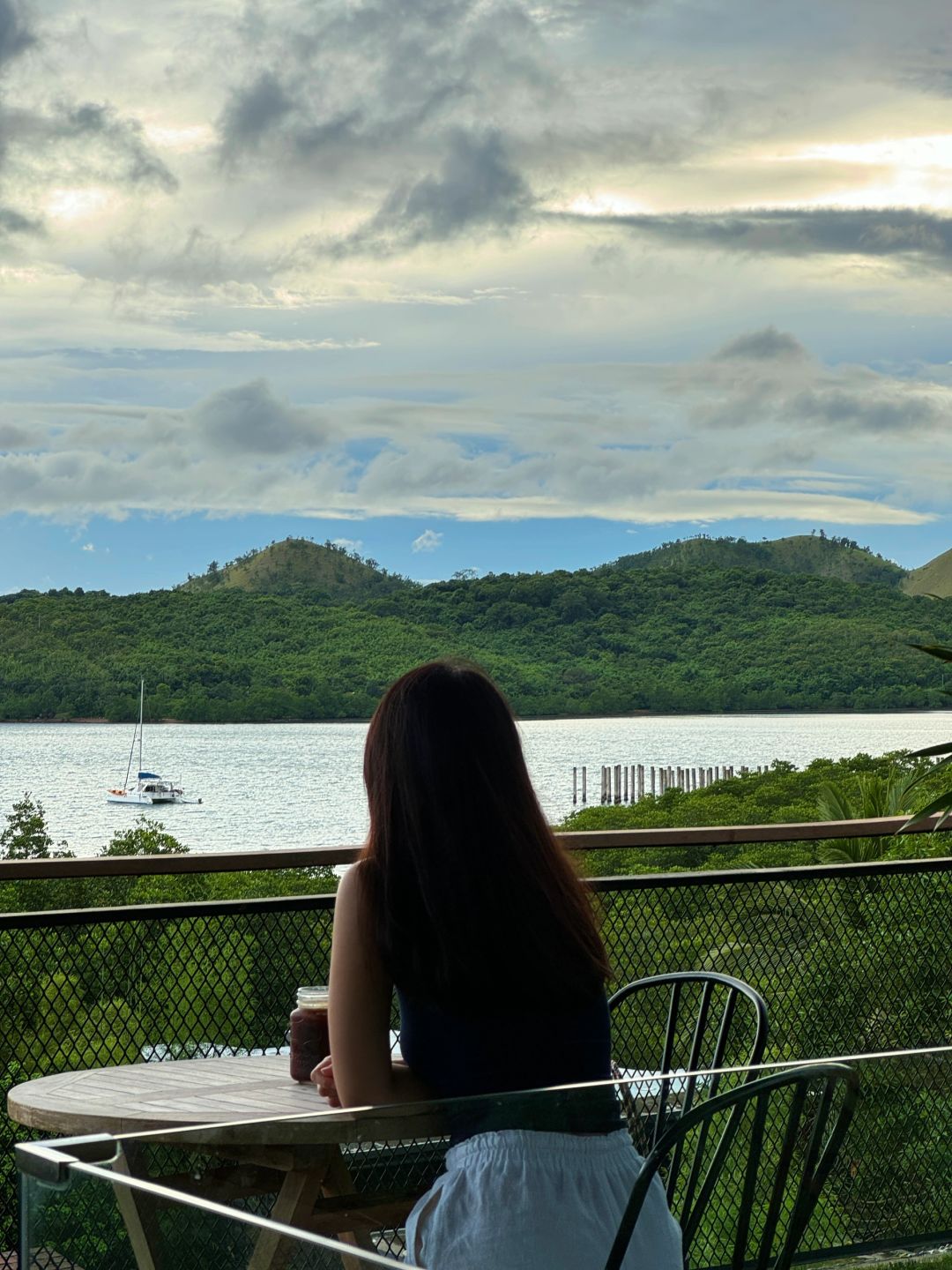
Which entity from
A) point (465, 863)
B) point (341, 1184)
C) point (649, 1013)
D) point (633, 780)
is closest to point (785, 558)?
point (633, 780)

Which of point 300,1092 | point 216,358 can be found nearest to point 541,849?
point 300,1092

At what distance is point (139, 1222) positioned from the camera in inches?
45.8

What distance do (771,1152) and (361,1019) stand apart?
534 millimetres

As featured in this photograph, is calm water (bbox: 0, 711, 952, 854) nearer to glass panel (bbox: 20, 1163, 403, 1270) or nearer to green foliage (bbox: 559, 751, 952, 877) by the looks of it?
green foliage (bbox: 559, 751, 952, 877)

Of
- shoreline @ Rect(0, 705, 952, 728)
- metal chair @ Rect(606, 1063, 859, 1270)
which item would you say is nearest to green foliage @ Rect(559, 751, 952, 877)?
shoreline @ Rect(0, 705, 952, 728)

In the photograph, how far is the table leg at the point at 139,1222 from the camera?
1.16 metres

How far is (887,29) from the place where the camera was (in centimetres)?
2073

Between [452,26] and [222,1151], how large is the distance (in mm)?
52760

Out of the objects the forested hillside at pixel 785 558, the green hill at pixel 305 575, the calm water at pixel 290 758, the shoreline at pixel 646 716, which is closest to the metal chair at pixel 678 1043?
the shoreline at pixel 646 716

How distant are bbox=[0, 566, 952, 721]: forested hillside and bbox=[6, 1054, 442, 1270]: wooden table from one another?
1067 inches

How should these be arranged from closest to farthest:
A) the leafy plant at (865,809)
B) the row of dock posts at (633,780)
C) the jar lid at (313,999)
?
the jar lid at (313,999)
the leafy plant at (865,809)
the row of dock posts at (633,780)

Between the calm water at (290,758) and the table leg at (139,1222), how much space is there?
31.3m

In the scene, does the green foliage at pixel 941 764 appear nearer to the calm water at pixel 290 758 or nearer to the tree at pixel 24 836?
the tree at pixel 24 836

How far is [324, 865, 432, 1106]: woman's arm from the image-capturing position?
1.71m
